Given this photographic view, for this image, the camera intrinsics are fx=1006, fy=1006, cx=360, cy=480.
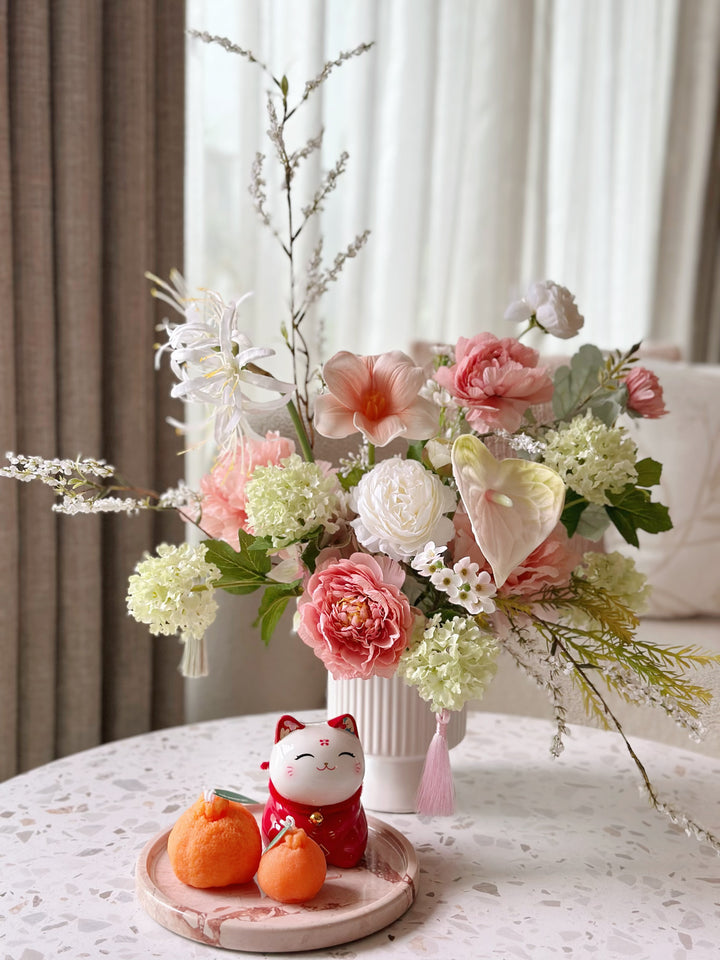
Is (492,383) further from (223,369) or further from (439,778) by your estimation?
Result: (439,778)

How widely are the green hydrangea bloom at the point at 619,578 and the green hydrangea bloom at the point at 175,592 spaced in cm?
35

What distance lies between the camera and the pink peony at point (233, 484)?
0.89 m

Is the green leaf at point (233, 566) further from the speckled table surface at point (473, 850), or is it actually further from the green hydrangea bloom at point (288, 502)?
the speckled table surface at point (473, 850)

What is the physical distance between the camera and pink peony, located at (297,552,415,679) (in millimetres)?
784

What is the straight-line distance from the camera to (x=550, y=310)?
87cm

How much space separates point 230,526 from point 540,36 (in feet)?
6.06

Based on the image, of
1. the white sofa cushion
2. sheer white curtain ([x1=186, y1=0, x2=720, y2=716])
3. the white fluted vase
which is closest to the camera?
the white fluted vase

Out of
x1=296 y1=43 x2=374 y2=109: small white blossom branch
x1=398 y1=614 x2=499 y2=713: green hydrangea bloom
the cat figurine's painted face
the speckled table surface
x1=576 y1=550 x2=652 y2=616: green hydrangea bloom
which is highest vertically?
x1=296 y1=43 x2=374 y2=109: small white blossom branch

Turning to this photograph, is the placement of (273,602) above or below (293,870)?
above

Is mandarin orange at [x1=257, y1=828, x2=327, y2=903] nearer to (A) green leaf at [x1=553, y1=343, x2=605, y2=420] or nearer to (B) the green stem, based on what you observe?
(B) the green stem

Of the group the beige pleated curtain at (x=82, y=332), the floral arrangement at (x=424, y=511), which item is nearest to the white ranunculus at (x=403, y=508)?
the floral arrangement at (x=424, y=511)

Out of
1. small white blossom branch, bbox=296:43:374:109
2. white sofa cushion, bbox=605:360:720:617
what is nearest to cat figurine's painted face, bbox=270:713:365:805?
small white blossom branch, bbox=296:43:374:109

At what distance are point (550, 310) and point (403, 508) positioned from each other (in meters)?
0.23

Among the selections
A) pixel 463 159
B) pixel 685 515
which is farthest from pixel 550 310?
pixel 463 159
